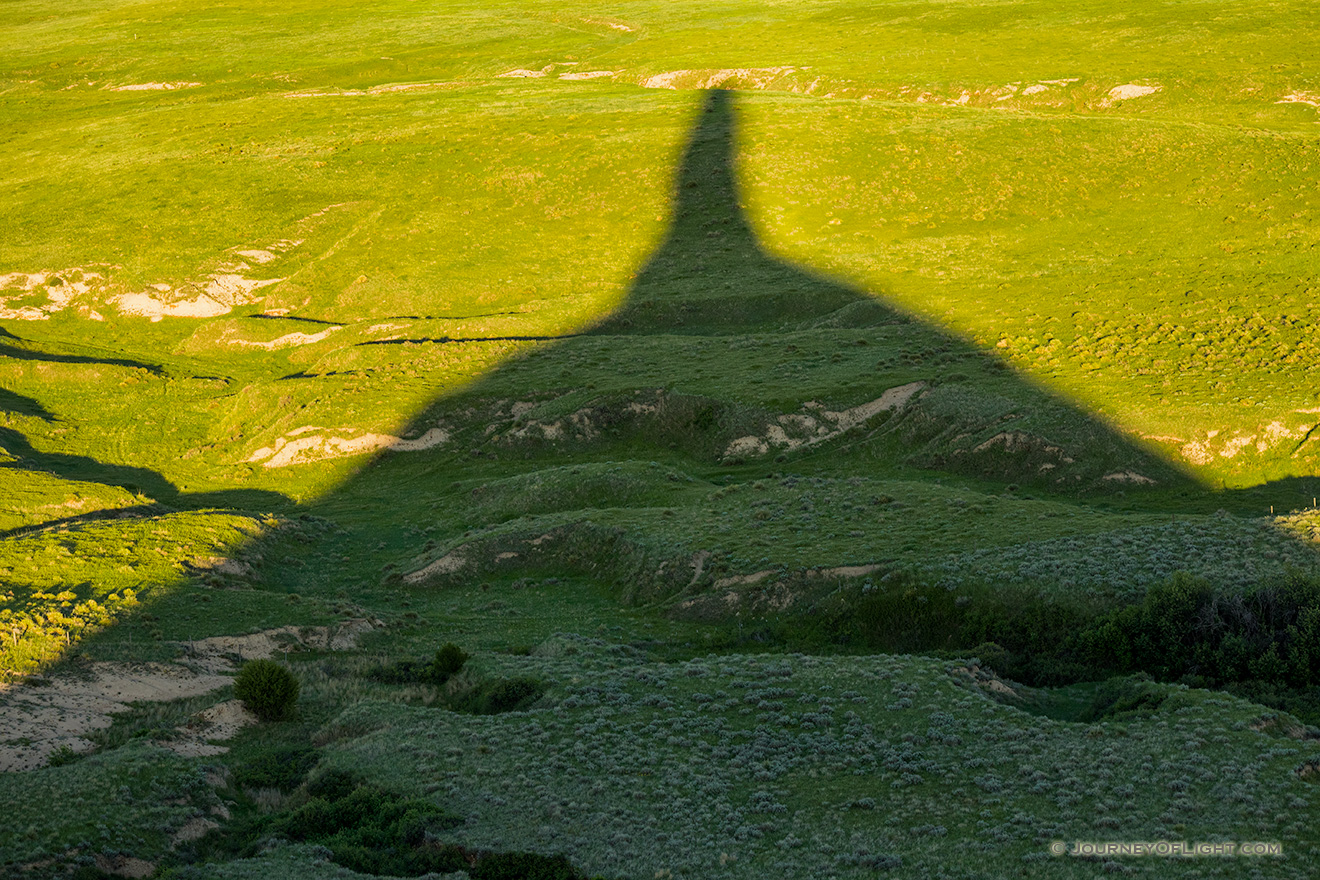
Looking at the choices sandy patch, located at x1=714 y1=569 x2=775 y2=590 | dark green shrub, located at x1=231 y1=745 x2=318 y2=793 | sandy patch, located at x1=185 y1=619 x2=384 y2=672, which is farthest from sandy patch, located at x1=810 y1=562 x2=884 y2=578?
dark green shrub, located at x1=231 y1=745 x2=318 y2=793

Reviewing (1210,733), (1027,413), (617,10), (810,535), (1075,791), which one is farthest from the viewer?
(617,10)

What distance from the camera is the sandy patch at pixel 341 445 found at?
227 feet

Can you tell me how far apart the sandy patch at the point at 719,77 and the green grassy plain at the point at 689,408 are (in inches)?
36.6

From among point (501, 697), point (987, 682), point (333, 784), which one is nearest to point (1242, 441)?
point (987, 682)

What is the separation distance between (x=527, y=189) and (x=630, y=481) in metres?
64.3

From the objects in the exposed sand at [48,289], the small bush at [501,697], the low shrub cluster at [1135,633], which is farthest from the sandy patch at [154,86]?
the low shrub cluster at [1135,633]

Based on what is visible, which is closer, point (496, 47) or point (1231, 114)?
point (1231, 114)

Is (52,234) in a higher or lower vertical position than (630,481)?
higher

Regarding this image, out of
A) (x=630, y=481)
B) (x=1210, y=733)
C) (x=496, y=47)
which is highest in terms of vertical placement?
(x=496, y=47)

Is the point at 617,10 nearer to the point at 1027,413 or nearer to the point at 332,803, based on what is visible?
the point at 1027,413

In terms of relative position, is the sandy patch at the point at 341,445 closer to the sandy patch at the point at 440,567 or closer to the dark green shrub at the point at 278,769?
the sandy patch at the point at 440,567

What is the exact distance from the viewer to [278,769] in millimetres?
28844

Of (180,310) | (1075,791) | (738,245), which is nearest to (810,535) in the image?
(1075,791)

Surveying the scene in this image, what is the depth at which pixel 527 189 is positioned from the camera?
112438 millimetres
